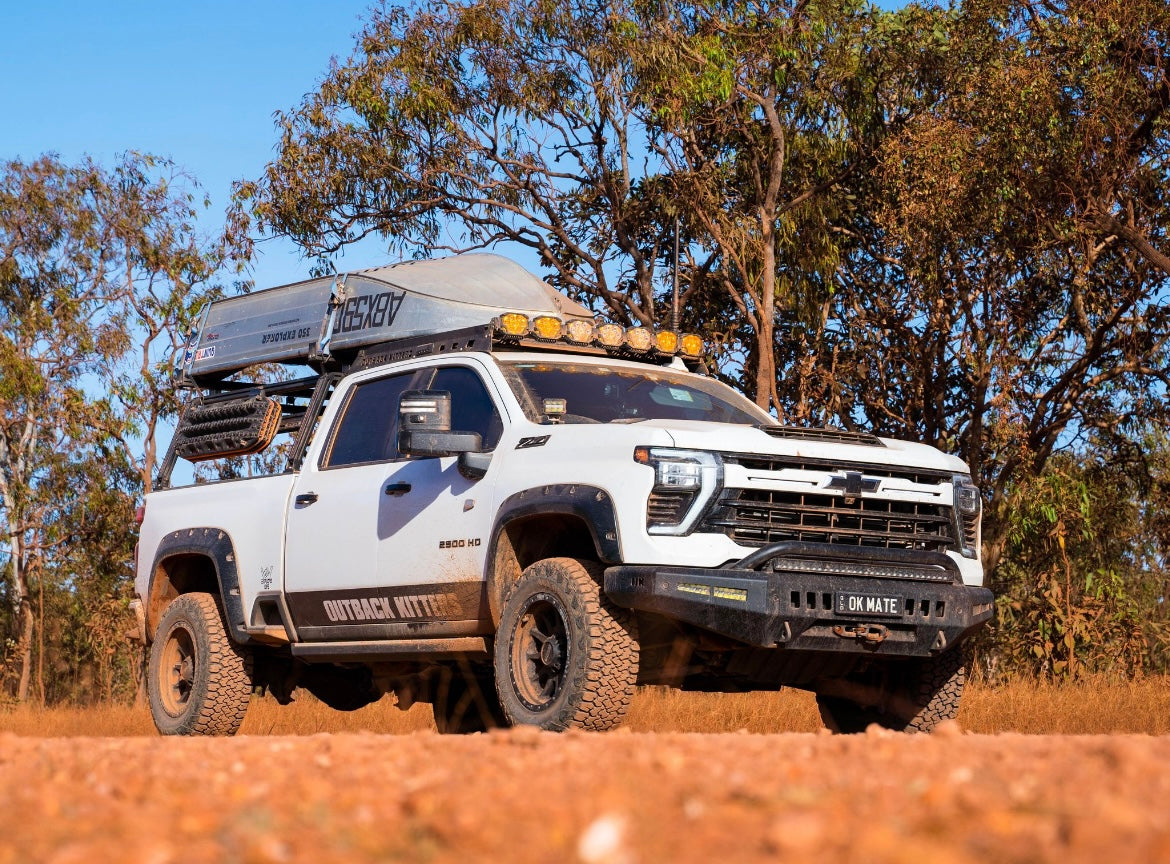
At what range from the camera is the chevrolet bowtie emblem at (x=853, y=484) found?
7172 millimetres

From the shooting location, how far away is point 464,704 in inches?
384

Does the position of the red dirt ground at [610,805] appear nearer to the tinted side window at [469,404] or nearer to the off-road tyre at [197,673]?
the tinted side window at [469,404]

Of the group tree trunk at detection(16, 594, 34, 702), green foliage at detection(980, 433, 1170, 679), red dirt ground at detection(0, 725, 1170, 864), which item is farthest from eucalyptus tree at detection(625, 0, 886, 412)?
red dirt ground at detection(0, 725, 1170, 864)

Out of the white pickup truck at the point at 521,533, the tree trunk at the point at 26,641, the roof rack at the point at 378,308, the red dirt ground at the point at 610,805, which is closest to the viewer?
the red dirt ground at the point at 610,805

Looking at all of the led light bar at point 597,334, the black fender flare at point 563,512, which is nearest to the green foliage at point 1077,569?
the led light bar at point 597,334

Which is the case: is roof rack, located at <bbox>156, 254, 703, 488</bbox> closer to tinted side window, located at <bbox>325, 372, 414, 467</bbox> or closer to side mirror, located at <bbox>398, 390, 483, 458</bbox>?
tinted side window, located at <bbox>325, 372, 414, 467</bbox>

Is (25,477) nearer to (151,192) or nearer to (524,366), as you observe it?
(151,192)

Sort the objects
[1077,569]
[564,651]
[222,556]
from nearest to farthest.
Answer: [564,651]
[222,556]
[1077,569]

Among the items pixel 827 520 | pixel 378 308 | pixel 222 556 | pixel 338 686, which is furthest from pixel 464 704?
pixel 827 520

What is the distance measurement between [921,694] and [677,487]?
1.99 m

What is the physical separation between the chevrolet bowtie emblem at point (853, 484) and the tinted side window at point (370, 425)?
2.56 m

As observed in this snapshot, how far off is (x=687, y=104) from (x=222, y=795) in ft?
49.5

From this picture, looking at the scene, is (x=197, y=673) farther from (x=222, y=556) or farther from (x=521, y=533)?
(x=521, y=533)

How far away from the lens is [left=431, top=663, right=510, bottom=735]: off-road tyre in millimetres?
9461
